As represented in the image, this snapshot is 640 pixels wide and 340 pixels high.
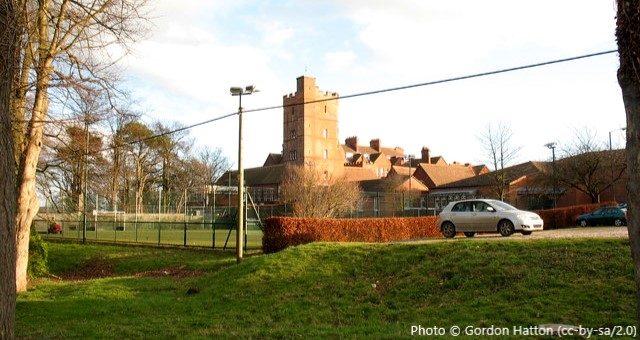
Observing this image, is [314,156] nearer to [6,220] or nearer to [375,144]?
[375,144]

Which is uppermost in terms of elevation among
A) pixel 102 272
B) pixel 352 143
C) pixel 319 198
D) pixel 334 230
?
pixel 352 143

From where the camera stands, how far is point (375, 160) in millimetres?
116125

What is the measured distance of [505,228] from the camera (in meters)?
21.3

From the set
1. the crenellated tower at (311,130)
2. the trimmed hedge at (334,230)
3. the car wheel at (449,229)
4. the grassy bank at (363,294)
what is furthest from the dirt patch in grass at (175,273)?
the crenellated tower at (311,130)

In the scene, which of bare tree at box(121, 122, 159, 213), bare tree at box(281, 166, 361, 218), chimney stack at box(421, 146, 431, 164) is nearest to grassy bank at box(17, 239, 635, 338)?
bare tree at box(281, 166, 361, 218)

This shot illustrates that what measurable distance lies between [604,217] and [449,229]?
13.6 meters

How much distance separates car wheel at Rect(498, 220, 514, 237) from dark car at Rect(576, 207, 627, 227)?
12.8m

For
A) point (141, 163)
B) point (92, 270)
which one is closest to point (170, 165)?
point (141, 163)

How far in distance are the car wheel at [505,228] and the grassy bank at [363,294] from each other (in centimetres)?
604

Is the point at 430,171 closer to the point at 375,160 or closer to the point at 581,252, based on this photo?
the point at 375,160

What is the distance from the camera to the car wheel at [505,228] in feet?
69.5

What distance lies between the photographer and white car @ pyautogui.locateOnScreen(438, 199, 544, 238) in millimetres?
21125

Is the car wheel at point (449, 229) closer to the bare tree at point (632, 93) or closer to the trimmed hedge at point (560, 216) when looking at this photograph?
the trimmed hedge at point (560, 216)

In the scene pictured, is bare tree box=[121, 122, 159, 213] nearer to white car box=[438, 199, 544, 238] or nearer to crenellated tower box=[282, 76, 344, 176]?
crenellated tower box=[282, 76, 344, 176]
